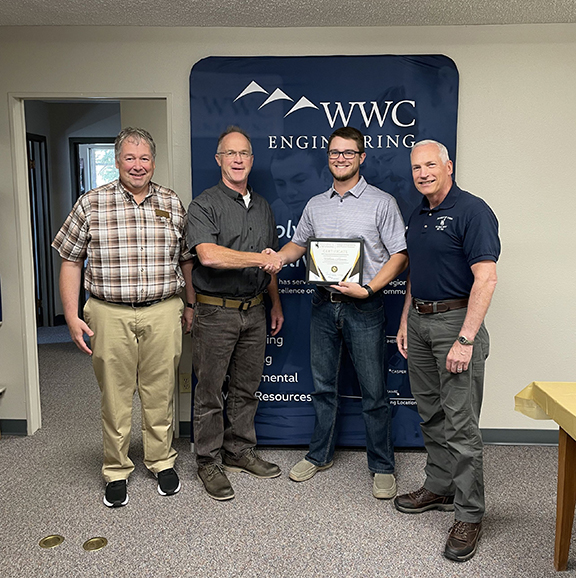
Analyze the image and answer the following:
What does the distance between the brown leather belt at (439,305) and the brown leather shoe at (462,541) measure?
84 centimetres

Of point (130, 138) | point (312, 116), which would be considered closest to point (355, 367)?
point (312, 116)

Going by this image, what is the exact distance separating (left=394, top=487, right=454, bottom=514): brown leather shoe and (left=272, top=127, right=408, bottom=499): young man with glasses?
0.40 feet

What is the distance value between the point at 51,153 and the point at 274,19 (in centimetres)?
456

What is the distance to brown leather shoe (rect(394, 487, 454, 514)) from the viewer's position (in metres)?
2.42

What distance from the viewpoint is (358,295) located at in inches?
97.5

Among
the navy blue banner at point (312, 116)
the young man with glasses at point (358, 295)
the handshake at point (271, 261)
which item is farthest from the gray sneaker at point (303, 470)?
the handshake at point (271, 261)

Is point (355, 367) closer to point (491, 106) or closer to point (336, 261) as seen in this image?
point (336, 261)

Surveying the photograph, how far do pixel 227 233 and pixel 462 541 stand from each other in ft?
5.35

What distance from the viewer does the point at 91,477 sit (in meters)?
2.75

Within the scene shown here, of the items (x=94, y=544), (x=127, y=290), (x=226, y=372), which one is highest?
(x=127, y=290)

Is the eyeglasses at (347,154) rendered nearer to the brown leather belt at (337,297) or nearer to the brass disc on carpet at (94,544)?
the brown leather belt at (337,297)

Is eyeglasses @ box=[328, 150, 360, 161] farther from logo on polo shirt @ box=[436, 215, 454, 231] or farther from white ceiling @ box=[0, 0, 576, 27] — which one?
white ceiling @ box=[0, 0, 576, 27]

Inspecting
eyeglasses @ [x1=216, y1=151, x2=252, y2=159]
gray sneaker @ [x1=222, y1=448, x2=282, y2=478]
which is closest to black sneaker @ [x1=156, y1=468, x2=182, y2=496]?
gray sneaker @ [x1=222, y1=448, x2=282, y2=478]

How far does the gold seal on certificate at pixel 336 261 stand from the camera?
8.19 feet
